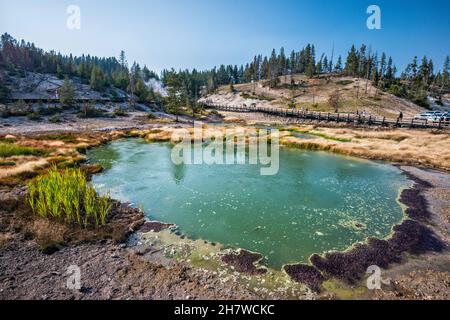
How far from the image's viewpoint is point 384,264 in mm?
12969

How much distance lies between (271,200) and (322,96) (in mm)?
121515

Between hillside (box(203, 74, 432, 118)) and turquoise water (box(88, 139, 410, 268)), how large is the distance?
257 ft

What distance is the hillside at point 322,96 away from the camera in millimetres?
103500

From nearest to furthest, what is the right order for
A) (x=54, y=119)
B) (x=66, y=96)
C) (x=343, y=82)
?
(x=54, y=119) < (x=66, y=96) < (x=343, y=82)

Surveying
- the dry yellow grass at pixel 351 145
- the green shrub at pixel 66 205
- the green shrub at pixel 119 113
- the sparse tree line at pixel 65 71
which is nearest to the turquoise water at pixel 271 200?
the green shrub at pixel 66 205

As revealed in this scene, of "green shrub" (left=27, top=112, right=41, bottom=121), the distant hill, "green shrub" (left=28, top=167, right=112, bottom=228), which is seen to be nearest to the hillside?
the distant hill

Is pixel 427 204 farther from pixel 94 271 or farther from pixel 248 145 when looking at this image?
pixel 248 145

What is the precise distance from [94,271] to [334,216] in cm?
1555

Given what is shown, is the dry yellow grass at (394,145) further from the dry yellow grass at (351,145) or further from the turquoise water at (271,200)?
the turquoise water at (271,200)

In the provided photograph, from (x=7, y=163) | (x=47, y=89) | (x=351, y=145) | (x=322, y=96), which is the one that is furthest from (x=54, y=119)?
(x=322, y=96)

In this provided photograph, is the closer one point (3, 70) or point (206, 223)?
point (206, 223)

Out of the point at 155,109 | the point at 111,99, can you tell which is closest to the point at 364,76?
the point at 155,109

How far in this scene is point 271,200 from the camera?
847 inches

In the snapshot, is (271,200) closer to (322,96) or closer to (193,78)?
(322,96)
